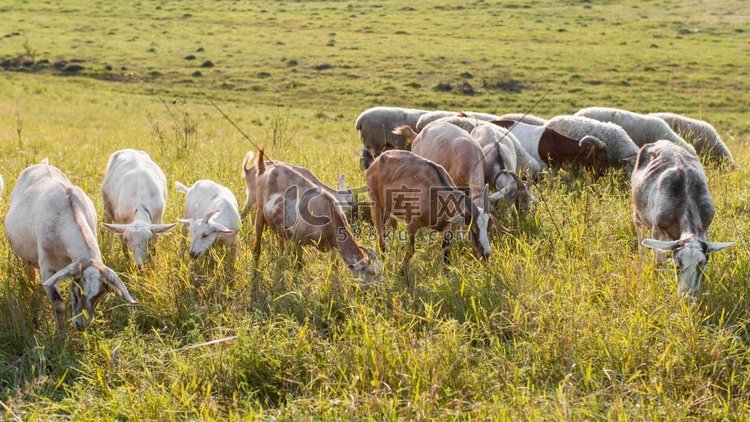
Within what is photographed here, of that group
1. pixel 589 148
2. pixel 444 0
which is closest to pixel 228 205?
pixel 589 148

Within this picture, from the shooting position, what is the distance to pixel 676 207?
20.4 ft

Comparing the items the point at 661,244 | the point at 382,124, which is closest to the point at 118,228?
the point at 661,244

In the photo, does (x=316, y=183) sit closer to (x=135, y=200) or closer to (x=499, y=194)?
(x=135, y=200)

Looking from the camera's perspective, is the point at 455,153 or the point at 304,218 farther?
the point at 455,153

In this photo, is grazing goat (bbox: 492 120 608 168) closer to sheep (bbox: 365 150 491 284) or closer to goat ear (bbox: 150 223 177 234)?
sheep (bbox: 365 150 491 284)

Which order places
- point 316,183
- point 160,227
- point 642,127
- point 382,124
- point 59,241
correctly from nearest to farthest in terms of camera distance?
point 59,241 < point 160,227 < point 316,183 < point 642,127 < point 382,124

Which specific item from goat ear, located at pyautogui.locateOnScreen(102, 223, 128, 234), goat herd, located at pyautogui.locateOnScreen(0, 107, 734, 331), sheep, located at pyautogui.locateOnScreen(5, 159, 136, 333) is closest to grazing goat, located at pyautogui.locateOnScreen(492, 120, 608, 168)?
goat herd, located at pyautogui.locateOnScreen(0, 107, 734, 331)

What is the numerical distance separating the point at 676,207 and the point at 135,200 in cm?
488

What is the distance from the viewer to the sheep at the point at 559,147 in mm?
10156

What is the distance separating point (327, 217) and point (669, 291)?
288cm

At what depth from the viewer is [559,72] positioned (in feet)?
92.3

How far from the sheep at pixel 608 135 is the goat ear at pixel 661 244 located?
4.45 m

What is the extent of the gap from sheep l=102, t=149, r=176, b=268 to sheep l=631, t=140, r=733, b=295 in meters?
4.08

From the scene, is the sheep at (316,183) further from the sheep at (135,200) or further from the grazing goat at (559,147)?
the grazing goat at (559,147)
